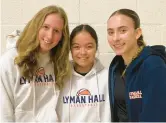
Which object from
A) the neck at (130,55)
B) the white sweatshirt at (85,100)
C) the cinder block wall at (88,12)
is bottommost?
the white sweatshirt at (85,100)

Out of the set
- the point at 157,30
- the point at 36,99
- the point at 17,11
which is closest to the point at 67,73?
the point at 36,99

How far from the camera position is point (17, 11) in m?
1.91

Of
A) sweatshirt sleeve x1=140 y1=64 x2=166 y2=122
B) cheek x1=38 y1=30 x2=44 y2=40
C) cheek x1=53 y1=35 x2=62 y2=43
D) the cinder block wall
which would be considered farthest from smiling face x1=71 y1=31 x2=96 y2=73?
sweatshirt sleeve x1=140 y1=64 x2=166 y2=122

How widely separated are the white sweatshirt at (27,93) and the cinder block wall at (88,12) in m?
0.50

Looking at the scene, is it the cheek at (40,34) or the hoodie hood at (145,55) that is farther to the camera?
the cheek at (40,34)

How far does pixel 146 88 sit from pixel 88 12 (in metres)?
0.90

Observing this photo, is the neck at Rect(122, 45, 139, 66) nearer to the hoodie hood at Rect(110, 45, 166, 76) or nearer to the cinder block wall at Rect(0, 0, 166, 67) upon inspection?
the hoodie hood at Rect(110, 45, 166, 76)

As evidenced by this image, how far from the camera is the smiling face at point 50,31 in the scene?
1437 mm

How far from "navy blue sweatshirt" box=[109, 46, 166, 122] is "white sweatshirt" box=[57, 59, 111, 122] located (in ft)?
0.74

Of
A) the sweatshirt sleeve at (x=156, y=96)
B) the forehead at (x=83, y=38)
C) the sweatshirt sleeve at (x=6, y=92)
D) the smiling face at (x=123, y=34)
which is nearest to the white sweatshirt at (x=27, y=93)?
the sweatshirt sleeve at (x=6, y=92)

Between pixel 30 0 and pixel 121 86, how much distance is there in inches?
40.8

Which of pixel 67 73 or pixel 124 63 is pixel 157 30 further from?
pixel 67 73

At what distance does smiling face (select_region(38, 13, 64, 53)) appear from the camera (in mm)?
1437

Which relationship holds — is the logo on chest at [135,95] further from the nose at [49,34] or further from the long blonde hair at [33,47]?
the nose at [49,34]
